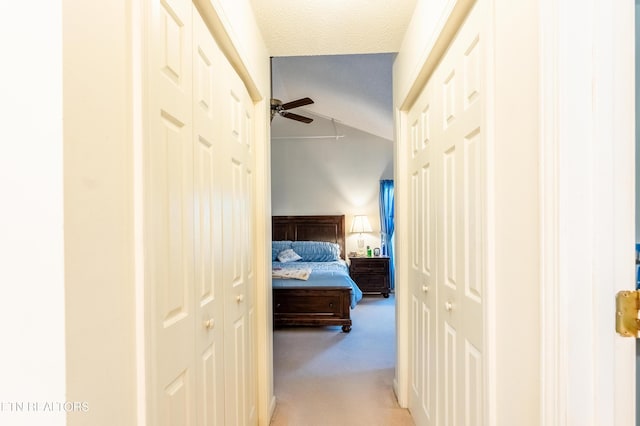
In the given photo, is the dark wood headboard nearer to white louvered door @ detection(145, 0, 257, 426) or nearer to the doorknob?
white louvered door @ detection(145, 0, 257, 426)

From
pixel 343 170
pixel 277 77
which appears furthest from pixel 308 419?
pixel 343 170

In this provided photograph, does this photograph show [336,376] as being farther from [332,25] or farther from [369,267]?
[369,267]

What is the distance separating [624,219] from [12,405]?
3.75 ft

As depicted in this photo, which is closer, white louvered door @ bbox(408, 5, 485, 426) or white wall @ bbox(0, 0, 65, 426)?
white wall @ bbox(0, 0, 65, 426)

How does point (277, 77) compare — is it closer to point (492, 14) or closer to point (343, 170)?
point (343, 170)

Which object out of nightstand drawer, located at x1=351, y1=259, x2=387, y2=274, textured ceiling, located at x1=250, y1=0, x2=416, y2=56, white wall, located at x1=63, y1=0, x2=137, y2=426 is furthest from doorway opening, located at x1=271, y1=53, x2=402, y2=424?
white wall, located at x1=63, y1=0, x2=137, y2=426

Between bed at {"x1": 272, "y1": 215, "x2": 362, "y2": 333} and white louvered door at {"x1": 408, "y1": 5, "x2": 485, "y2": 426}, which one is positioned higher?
white louvered door at {"x1": 408, "y1": 5, "x2": 485, "y2": 426}

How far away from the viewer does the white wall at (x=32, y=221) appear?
1.84 feet

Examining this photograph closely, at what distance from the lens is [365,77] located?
3.76 m

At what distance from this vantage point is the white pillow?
5.64m

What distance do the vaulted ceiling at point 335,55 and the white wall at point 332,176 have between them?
353 millimetres

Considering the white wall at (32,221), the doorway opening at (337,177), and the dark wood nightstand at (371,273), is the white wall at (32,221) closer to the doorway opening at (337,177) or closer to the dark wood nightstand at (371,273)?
the doorway opening at (337,177)

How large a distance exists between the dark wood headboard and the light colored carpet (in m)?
2.09

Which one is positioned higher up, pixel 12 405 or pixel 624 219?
pixel 624 219
